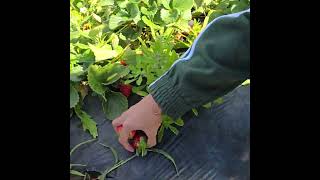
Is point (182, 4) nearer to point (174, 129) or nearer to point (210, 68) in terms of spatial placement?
point (174, 129)

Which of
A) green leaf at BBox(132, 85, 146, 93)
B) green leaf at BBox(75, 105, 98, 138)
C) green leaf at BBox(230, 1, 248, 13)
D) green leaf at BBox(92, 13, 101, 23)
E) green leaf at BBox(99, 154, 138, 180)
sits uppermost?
green leaf at BBox(230, 1, 248, 13)

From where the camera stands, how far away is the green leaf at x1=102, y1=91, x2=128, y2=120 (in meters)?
1.66

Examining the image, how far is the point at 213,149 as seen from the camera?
5.04 ft

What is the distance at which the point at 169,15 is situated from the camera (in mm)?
1937

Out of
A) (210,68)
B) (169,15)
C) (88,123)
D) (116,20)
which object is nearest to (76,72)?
(88,123)

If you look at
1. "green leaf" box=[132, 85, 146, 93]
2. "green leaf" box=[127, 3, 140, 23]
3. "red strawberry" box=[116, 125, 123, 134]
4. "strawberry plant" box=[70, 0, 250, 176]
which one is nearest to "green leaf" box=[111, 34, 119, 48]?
"strawberry plant" box=[70, 0, 250, 176]

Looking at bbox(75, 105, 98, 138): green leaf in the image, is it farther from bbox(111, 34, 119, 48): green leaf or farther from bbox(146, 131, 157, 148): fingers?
bbox(111, 34, 119, 48): green leaf

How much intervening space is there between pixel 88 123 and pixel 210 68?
53cm

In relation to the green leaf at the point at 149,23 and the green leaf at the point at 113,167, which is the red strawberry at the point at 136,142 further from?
the green leaf at the point at 149,23

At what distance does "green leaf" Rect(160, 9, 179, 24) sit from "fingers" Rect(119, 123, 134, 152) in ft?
1.84
